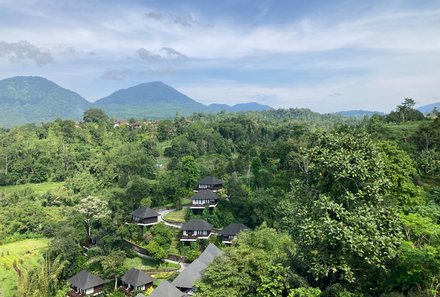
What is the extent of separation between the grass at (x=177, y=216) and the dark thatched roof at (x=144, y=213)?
2.07 m

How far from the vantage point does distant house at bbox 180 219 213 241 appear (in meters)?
28.0

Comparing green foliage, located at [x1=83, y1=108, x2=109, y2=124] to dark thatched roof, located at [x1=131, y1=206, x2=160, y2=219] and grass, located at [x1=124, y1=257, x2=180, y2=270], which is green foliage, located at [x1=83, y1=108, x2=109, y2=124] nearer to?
dark thatched roof, located at [x1=131, y1=206, x2=160, y2=219]

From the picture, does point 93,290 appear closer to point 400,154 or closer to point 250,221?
point 250,221

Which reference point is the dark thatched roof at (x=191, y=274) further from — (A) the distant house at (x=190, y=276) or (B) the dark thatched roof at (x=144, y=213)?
(B) the dark thatched roof at (x=144, y=213)

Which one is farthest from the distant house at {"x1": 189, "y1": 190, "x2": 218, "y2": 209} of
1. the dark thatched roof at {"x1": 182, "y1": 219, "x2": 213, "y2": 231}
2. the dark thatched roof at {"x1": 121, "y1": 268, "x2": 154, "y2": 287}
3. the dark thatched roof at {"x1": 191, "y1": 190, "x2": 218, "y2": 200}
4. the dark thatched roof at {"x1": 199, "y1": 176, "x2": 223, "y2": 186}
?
the dark thatched roof at {"x1": 121, "y1": 268, "x2": 154, "y2": 287}

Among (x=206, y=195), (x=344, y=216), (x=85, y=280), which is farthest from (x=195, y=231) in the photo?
(x=344, y=216)

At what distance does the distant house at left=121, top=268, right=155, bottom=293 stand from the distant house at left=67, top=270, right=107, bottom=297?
169 cm

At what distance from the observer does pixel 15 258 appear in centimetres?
2983

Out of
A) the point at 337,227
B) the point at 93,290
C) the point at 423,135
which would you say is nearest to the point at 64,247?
the point at 93,290

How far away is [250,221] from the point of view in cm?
2966

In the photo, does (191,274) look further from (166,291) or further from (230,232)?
(230,232)

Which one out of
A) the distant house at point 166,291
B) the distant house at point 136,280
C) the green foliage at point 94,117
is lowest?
the distant house at point 136,280

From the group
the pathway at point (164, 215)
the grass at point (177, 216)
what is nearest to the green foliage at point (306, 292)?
the pathway at point (164, 215)

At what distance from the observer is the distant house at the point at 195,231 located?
27953 mm
